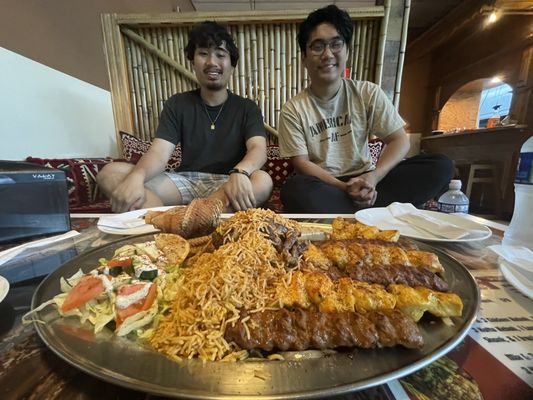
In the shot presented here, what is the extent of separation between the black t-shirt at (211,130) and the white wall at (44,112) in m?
0.85

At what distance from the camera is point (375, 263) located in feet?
2.42

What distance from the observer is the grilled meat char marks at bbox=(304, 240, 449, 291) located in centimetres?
65

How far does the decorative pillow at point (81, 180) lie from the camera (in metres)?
2.07

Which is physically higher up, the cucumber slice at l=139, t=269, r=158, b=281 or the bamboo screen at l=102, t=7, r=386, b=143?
the bamboo screen at l=102, t=7, r=386, b=143

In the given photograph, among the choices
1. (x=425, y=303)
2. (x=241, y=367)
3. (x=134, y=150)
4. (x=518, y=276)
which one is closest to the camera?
(x=241, y=367)

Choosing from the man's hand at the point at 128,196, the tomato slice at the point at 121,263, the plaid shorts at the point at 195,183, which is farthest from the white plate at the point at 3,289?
the plaid shorts at the point at 195,183

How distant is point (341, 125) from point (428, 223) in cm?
141

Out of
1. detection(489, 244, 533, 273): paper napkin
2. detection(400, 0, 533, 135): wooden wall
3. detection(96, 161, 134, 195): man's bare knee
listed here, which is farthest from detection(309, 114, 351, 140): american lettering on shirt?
detection(400, 0, 533, 135): wooden wall

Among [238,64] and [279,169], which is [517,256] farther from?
[238,64]

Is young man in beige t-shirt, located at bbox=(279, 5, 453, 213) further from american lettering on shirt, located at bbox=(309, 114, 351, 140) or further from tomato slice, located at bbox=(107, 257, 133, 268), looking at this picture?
tomato slice, located at bbox=(107, 257, 133, 268)

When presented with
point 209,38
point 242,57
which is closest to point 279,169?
point 209,38

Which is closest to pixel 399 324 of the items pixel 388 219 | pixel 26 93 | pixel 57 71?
pixel 388 219

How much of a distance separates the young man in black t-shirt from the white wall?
0.60 m

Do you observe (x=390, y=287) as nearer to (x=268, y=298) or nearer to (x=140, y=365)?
(x=268, y=298)
